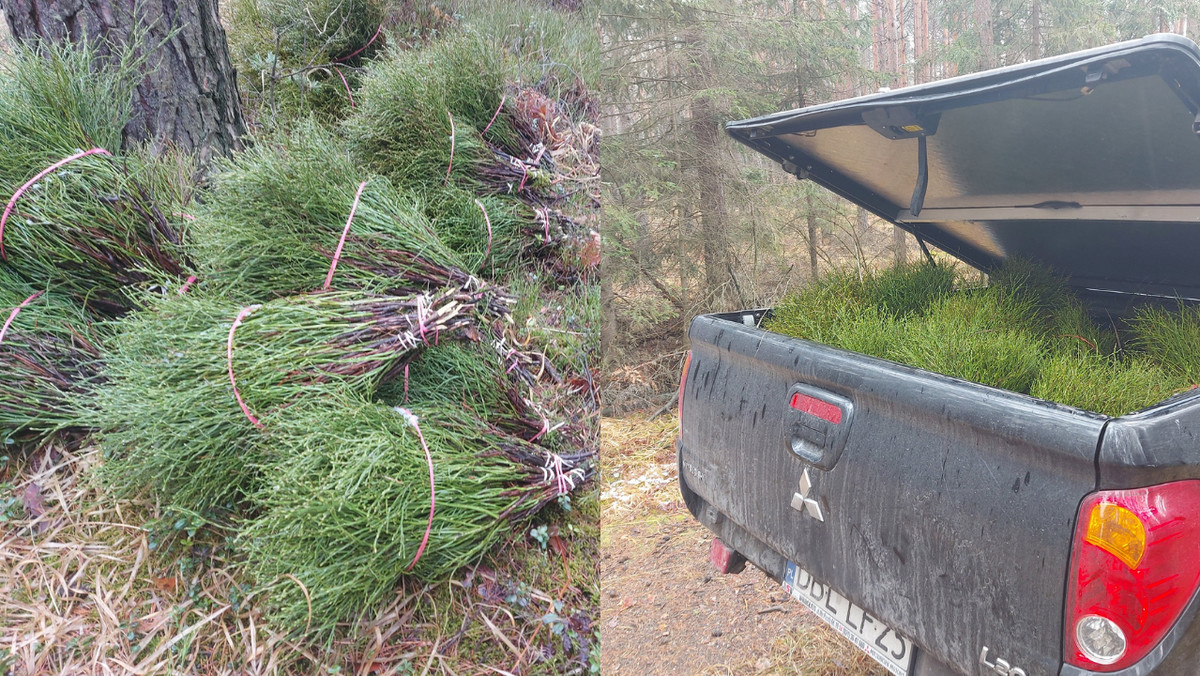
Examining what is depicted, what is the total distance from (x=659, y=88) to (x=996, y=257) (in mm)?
2826

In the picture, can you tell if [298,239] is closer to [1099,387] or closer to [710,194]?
[1099,387]

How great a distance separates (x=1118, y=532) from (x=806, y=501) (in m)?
0.65

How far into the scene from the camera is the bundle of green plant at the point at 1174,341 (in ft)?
6.06

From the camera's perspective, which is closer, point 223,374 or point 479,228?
point 223,374

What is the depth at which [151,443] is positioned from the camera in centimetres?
192

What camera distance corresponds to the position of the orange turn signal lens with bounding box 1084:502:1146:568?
106 centimetres

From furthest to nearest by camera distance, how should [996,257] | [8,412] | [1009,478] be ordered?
[996,257]
[8,412]
[1009,478]

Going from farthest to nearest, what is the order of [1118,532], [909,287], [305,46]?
[305,46], [909,287], [1118,532]

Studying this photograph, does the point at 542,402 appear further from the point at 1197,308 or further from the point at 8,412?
the point at 1197,308

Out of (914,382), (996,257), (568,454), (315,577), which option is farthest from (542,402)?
(996,257)

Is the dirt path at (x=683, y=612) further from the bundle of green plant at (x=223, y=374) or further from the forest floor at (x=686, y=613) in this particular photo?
the bundle of green plant at (x=223, y=374)

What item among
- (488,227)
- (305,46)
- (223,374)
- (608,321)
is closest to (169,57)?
(305,46)

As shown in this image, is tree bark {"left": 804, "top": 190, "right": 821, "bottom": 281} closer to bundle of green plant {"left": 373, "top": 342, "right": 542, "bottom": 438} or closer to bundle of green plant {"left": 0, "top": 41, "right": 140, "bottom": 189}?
bundle of green plant {"left": 373, "top": 342, "right": 542, "bottom": 438}

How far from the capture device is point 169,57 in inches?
115
